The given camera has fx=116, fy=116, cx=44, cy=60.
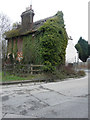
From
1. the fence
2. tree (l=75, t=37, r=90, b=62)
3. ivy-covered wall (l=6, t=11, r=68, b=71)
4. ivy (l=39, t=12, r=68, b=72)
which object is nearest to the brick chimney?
ivy-covered wall (l=6, t=11, r=68, b=71)

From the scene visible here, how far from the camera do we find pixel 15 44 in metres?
17.7

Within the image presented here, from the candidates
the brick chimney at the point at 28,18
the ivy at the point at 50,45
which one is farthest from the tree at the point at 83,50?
the ivy at the point at 50,45

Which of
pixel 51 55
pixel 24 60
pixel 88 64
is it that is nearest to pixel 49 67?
pixel 51 55

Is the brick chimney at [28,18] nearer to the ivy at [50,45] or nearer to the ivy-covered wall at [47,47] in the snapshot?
the ivy-covered wall at [47,47]

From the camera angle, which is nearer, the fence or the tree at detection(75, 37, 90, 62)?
the fence

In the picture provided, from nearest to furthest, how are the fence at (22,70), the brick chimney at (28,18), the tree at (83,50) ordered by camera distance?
the fence at (22,70)
the brick chimney at (28,18)
the tree at (83,50)

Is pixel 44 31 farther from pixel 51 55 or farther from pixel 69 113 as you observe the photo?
pixel 69 113

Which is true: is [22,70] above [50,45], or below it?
below

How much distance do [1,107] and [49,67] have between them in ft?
26.5

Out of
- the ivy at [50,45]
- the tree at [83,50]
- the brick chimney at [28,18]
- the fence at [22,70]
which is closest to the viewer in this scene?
the fence at [22,70]

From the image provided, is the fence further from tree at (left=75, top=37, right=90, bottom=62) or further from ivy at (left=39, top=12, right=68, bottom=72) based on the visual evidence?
tree at (left=75, top=37, right=90, bottom=62)

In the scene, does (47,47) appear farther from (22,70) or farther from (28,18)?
(28,18)

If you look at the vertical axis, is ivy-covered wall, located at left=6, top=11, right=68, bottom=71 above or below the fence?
above

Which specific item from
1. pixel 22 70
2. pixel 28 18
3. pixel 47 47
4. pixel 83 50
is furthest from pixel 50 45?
pixel 83 50
